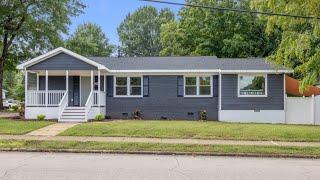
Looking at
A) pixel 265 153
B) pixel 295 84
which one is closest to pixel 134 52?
pixel 295 84

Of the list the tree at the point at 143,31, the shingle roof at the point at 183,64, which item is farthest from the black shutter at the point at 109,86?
the tree at the point at 143,31

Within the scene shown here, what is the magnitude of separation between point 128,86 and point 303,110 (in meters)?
11.2

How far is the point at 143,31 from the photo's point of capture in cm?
8931

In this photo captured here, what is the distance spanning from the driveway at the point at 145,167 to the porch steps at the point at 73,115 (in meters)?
13.2

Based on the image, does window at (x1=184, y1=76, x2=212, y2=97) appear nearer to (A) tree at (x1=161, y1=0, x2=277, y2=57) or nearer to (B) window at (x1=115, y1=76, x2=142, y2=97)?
(B) window at (x1=115, y1=76, x2=142, y2=97)

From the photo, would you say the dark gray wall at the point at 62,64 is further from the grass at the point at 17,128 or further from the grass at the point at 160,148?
the grass at the point at 160,148

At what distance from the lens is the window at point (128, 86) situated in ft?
111

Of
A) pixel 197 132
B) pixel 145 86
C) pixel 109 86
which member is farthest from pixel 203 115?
pixel 197 132

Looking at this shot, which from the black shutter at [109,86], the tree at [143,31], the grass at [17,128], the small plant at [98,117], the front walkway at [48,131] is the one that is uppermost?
the tree at [143,31]

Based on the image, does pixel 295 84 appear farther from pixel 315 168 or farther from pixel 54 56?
pixel 315 168

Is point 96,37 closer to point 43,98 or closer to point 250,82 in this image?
point 43,98

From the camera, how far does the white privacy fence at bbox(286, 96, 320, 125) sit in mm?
32719

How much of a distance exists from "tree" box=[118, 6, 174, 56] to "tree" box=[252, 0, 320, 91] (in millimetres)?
60926

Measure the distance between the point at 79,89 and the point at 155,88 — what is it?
4.98 meters
